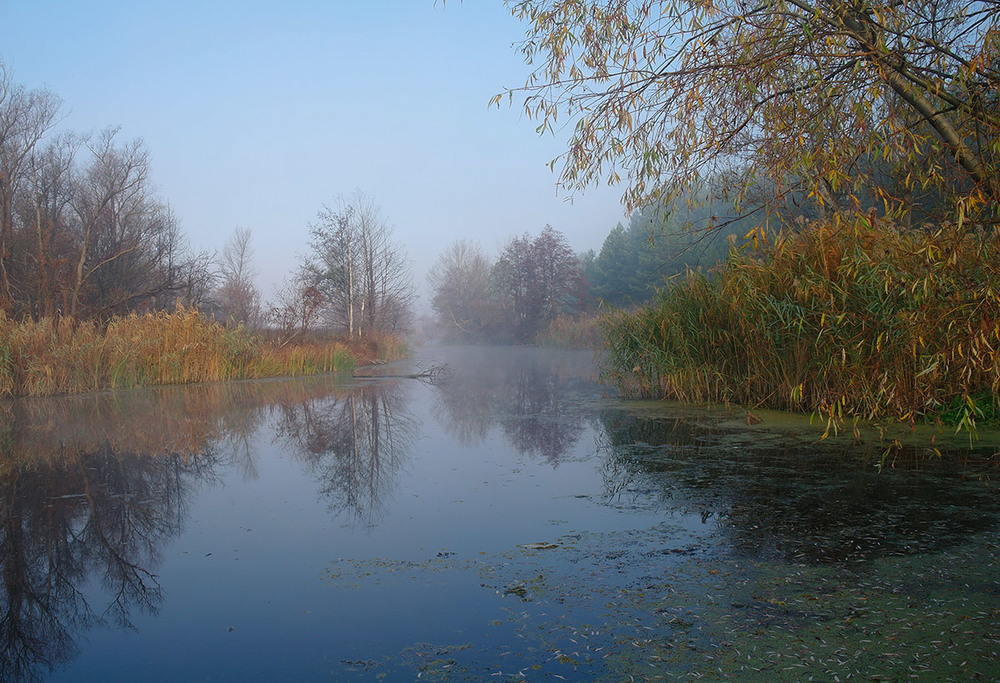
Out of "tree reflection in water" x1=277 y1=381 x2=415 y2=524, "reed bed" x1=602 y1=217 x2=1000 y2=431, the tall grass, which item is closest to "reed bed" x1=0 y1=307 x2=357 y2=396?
"tree reflection in water" x1=277 y1=381 x2=415 y2=524

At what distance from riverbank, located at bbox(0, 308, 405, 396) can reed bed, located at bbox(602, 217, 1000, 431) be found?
367 inches

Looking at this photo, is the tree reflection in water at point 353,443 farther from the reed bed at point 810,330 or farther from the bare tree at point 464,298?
the bare tree at point 464,298

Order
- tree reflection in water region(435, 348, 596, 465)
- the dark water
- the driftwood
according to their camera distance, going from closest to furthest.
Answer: the dark water, tree reflection in water region(435, 348, 596, 465), the driftwood

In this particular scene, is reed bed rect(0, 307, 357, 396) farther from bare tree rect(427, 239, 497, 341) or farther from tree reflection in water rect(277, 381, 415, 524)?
bare tree rect(427, 239, 497, 341)

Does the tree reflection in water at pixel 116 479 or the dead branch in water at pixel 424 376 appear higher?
the dead branch in water at pixel 424 376

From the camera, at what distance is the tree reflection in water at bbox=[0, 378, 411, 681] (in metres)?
2.85

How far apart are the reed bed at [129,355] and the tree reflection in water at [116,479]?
1042mm

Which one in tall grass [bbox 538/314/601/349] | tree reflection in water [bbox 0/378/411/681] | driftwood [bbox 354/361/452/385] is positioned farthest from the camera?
tall grass [bbox 538/314/601/349]

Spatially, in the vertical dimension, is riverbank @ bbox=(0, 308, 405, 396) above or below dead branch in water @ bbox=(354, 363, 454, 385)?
above

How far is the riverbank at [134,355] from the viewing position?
464 inches

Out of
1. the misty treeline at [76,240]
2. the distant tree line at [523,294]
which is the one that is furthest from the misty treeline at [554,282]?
the misty treeline at [76,240]

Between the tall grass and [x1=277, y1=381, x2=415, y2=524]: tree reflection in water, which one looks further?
the tall grass

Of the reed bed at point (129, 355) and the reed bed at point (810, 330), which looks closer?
the reed bed at point (810, 330)

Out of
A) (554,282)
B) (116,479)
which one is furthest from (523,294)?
(116,479)
